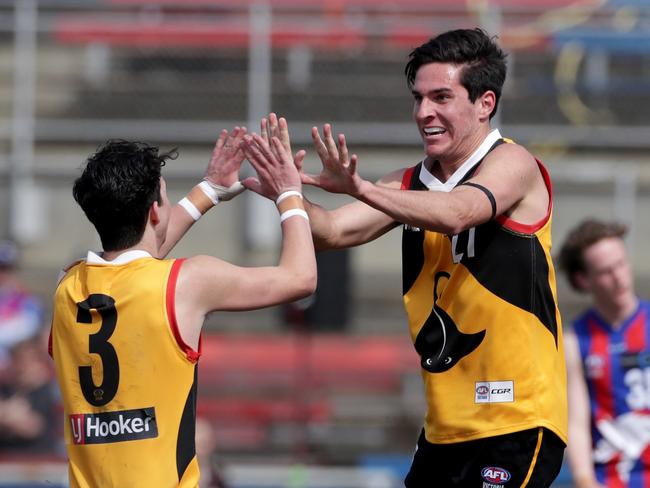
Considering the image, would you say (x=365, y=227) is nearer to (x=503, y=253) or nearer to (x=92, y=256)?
(x=503, y=253)

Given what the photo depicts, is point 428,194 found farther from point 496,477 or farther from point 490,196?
point 496,477

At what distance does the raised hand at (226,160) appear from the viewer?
4.57 meters

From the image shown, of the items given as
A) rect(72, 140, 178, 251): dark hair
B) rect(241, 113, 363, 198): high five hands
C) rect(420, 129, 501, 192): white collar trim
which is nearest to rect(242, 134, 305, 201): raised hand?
rect(241, 113, 363, 198): high five hands

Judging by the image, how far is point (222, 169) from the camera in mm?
4594

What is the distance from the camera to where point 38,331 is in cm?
972

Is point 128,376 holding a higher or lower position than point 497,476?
higher

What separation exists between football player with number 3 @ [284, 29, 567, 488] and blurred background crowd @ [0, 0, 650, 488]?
20.2 feet

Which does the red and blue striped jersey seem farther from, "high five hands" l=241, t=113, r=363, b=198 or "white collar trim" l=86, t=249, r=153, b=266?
"white collar trim" l=86, t=249, r=153, b=266

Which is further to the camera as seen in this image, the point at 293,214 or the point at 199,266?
the point at 293,214

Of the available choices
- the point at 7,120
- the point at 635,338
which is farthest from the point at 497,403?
the point at 7,120

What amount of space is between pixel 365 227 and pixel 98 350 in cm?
134

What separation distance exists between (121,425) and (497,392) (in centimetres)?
135

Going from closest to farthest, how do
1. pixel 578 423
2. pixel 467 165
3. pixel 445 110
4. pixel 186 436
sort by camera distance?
pixel 186 436, pixel 445 110, pixel 467 165, pixel 578 423

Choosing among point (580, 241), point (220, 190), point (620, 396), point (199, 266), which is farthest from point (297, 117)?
point (199, 266)
